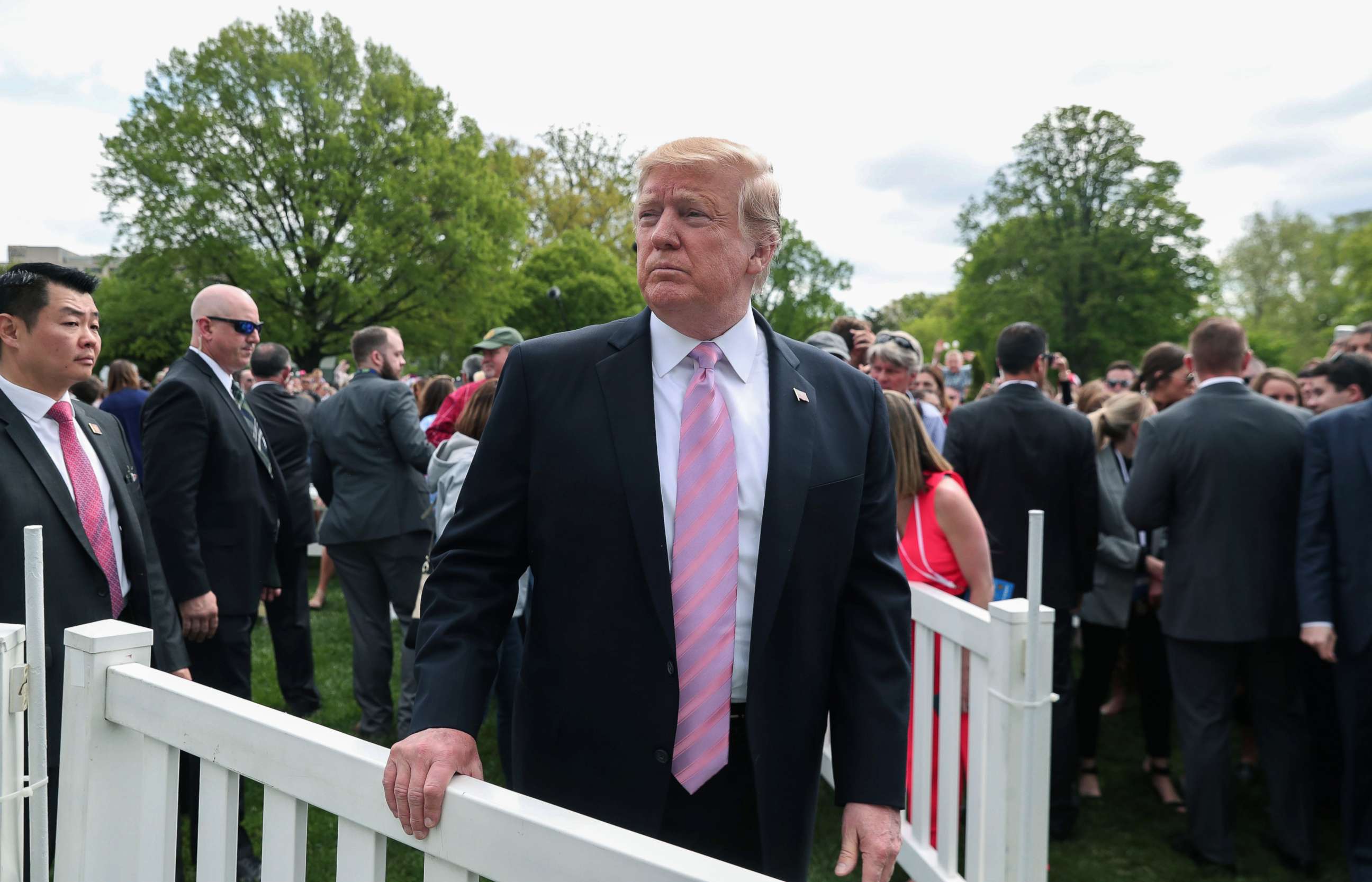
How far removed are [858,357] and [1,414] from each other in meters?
4.78

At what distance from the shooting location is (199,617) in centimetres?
418

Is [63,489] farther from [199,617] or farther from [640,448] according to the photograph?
[640,448]

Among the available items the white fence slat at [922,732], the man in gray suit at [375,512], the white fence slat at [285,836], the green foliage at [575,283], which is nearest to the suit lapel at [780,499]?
the white fence slat at [285,836]

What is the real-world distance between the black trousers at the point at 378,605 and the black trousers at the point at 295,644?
0.82ft

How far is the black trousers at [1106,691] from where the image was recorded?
5.40m

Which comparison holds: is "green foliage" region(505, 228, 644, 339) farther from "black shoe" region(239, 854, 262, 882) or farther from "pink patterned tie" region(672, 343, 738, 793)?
"pink patterned tie" region(672, 343, 738, 793)

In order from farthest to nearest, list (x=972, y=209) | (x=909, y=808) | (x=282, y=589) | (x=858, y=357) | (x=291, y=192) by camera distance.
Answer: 1. (x=972, y=209)
2. (x=291, y=192)
3. (x=858, y=357)
4. (x=282, y=589)
5. (x=909, y=808)

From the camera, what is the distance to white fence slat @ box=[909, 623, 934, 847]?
362 cm

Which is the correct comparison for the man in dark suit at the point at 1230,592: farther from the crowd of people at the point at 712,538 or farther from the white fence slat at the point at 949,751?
the white fence slat at the point at 949,751

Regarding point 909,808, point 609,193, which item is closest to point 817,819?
point 909,808

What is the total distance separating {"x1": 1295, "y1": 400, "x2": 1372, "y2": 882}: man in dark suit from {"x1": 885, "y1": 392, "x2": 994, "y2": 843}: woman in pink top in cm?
148

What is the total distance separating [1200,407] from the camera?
4.76 m

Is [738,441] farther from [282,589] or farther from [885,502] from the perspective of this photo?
[282,589]

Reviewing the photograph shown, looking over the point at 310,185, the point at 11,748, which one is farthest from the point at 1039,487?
the point at 310,185
